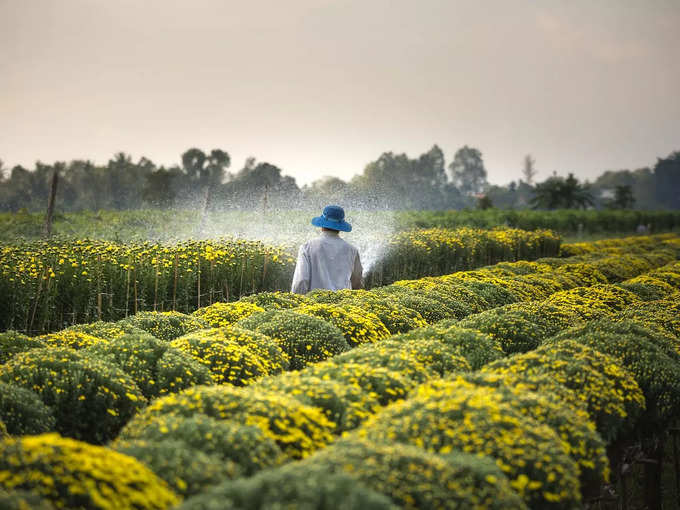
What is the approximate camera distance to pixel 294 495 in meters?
2.81

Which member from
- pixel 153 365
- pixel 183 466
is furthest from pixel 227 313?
pixel 183 466

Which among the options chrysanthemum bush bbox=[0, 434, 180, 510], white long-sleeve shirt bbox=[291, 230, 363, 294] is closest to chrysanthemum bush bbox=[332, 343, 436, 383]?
chrysanthemum bush bbox=[0, 434, 180, 510]

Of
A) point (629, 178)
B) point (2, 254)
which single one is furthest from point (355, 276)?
point (629, 178)

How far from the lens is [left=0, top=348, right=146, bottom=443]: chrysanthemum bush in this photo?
466 centimetres

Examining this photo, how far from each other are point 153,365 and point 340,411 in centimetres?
186

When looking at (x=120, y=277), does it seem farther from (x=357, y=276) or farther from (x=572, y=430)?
(x=572, y=430)

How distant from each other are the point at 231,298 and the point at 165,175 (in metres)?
38.9

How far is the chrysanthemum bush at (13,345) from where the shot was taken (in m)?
5.38

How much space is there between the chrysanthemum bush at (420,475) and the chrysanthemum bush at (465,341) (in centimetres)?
263

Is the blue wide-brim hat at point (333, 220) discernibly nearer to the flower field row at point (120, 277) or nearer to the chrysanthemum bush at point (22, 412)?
the flower field row at point (120, 277)

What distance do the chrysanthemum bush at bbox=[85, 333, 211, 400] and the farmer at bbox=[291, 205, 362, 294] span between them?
4.28 meters

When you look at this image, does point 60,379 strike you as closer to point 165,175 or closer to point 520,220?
point 520,220

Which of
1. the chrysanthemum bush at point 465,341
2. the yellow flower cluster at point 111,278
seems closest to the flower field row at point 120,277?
the yellow flower cluster at point 111,278

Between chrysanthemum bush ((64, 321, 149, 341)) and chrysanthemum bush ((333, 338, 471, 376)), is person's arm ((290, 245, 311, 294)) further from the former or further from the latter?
chrysanthemum bush ((333, 338, 471, 376))
